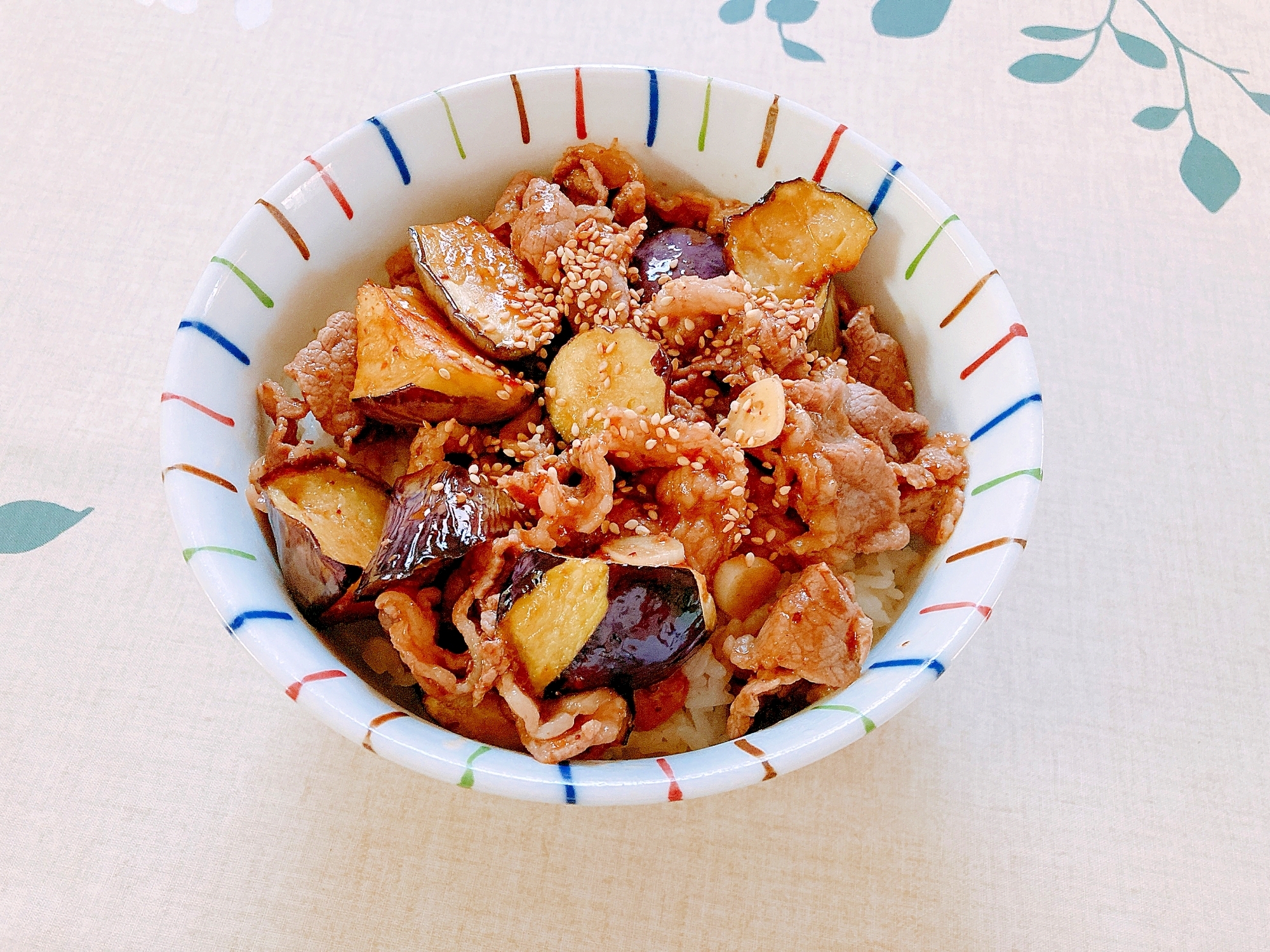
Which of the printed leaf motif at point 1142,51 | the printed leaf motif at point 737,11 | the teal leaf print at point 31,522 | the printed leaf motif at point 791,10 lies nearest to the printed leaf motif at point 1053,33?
the printed leaf motif at point 1142,51

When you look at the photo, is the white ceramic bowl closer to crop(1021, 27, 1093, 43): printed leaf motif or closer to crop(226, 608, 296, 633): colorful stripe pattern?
crop(226, 608, 296, 633): colorful stripe pattern

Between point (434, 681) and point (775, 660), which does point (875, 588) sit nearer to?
point (775, 660)

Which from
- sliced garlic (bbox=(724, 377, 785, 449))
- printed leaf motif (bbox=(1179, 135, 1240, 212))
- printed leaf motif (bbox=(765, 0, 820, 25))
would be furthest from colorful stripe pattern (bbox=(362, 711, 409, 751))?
printed leaf motif (bbox=(1179, 135, 1240, 212))

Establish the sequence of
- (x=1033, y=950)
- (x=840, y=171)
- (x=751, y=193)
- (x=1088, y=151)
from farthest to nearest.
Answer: (x=1088, y=151) < (x=751, y=193) < (x=840, y=171) < (x=1033, y=950)

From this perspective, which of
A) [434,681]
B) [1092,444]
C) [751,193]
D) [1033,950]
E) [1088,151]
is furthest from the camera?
[1088,151]

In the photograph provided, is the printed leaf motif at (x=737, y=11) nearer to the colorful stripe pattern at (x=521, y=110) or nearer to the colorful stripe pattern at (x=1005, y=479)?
the colorful stripe pattern at (x=521, y=110)

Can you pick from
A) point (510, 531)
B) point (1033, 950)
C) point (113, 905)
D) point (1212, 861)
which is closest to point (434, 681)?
point (510, 531)

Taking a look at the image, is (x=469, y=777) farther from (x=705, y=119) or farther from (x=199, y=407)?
(x=705, y=119)

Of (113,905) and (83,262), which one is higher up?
(83,262)
